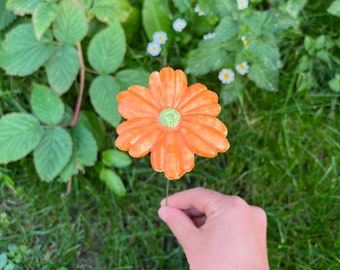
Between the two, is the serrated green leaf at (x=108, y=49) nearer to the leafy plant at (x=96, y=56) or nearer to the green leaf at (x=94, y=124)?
the leafy plant at (x=96, y=56)

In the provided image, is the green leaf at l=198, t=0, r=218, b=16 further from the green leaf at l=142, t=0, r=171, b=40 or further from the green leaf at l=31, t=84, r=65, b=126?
the green leaf at l=31, t=84, r=65, b=126

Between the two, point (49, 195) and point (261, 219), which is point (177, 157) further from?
point (49, 195)

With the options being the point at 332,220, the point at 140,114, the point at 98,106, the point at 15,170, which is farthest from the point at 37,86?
the point at 332,220

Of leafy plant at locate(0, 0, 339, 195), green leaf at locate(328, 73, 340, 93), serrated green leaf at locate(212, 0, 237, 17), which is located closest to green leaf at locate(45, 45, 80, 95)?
leafy plant at locate(0, 0, 339, 195)

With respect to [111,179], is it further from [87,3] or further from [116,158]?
[87,3]

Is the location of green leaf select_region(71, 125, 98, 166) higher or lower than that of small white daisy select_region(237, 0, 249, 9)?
lower

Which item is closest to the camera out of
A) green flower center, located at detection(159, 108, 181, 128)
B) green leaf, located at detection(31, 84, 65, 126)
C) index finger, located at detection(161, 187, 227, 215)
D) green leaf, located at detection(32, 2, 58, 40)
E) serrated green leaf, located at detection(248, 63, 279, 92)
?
green flower center, located at detection(159, 108, 181, 128)
